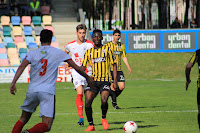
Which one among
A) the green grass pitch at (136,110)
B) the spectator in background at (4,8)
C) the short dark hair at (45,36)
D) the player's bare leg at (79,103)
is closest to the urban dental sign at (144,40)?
the green grass pitch at (136,110)

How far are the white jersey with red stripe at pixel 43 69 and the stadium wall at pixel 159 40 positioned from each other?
21.5m

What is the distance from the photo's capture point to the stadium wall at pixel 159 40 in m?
28.9

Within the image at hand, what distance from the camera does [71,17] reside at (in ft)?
124

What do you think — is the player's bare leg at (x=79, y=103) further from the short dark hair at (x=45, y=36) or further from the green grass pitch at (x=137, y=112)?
the short dark hair at (x=45, y=36)

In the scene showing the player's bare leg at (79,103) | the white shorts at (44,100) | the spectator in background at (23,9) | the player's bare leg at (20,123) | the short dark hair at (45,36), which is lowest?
the player's bare leg at (79,103)

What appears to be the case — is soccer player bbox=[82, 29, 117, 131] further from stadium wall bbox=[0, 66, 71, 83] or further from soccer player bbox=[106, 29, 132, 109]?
stadium wall bbox=[0, 66, 71, 83]

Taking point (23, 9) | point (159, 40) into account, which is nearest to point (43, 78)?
point (159, 40)

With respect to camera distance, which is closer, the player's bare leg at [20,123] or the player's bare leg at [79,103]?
the player's bare leg at [20,123]

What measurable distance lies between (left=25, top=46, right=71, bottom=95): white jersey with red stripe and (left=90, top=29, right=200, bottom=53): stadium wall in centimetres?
2147

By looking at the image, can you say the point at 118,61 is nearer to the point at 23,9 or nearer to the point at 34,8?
the point at 34,8

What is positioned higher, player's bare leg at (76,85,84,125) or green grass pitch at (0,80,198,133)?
player's bare leg at (76,85,84,125)

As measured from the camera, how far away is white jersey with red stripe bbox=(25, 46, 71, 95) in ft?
24.0

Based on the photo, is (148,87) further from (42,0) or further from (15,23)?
(42,0)

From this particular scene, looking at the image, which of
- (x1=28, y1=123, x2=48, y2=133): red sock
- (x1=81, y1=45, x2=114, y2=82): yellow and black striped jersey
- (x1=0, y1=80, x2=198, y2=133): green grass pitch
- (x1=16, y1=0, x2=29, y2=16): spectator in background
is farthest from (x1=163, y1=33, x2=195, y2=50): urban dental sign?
(x1=28, y1=123, x2=48, y2=133): red sock
